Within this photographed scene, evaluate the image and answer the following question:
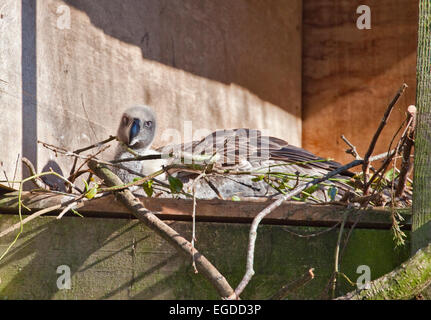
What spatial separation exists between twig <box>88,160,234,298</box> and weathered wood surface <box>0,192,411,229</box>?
40 mm

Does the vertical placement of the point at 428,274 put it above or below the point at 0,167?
below

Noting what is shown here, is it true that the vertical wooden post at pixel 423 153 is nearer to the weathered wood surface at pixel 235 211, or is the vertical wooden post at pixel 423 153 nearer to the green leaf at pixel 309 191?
the weathered wood surface at pixel 235 211

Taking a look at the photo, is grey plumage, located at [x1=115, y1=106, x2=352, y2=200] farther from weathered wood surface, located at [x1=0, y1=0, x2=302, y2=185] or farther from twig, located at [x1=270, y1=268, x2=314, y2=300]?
twig, located at [x1=270, y1=268, x2=314, y2=300]

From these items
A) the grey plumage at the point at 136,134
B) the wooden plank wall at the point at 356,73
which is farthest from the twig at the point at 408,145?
the wooden plank wall at the point at 356,73

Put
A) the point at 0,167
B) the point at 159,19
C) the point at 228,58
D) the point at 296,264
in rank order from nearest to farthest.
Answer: the point at 296,264 < the point at 0,167 < the point at 159,19 < the point at 228,58

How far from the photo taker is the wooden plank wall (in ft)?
16.3

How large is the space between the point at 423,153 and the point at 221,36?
2.91 meters

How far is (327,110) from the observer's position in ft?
17.0

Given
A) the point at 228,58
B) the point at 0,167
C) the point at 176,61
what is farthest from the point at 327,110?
the point at 0,167

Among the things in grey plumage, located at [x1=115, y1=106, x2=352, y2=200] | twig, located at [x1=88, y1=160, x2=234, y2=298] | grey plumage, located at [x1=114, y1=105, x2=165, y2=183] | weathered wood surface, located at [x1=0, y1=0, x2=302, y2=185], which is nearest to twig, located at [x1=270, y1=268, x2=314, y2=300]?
twig, located at [x1=88, y1=160, x2=234, y2=298]

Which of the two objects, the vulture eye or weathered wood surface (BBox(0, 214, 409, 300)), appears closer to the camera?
weathered wood surface (BBox(0, 214, 409, 300))
